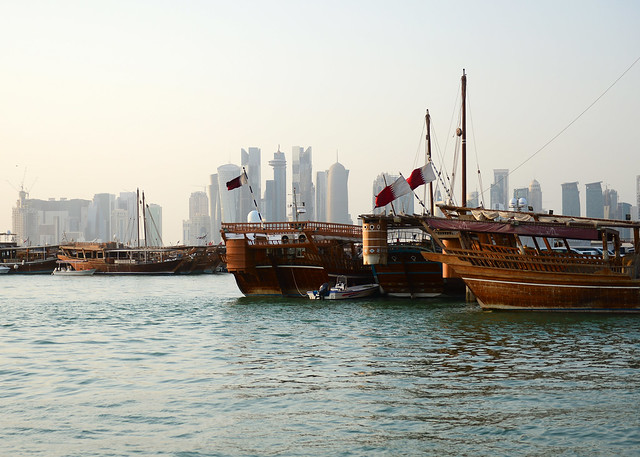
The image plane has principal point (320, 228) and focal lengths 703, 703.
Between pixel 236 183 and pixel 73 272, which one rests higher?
pixel 236 183

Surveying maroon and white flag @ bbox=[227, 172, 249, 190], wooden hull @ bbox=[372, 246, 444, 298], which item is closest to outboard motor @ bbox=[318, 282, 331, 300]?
wooden hull @ bbox=[372, 246, 444, 298]

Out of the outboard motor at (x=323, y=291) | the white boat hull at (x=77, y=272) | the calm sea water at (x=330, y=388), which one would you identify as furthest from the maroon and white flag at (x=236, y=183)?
the white boat hull at (x=77, y=272)

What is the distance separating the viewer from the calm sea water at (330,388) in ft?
39.5

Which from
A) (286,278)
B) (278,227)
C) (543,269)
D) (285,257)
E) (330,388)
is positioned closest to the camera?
(330,388)

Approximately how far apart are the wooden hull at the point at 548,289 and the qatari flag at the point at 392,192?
5.31m

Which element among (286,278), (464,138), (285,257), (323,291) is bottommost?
(323,291)

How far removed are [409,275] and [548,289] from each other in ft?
40.5

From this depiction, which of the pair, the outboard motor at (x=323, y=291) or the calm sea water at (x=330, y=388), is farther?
the outboard motor at (x=323, y=291)

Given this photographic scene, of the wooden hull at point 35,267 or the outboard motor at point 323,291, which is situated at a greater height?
the wooden hull at point 35,267

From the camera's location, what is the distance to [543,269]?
30922mm

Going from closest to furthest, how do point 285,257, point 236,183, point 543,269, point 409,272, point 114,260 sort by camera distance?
point 543,269 → point 409,272 → point 285,257 → point 236,183 → point 114,260

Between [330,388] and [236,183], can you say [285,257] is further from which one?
[330,388]

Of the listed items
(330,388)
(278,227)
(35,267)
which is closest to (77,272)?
(35,267)

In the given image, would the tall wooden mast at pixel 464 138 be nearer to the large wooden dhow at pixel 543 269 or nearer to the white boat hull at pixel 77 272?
the large wooden dhow at pixel 543 269
